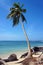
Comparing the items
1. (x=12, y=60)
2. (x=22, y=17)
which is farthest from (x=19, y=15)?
(x=12, y=60)

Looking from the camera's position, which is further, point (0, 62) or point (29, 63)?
point (0, 62)

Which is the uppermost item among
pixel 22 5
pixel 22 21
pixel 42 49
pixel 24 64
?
pixel 22 5

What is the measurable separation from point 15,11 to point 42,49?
1024 cm

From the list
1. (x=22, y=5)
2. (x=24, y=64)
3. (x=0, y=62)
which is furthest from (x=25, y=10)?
(x=24, y=64)

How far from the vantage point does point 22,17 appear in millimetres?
32062

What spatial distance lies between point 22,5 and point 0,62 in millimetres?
13047

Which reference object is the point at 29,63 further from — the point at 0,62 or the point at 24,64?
the point at 0,62

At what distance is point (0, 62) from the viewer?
70.5 ft

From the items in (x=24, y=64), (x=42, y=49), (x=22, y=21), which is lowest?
(x=24, y=64)

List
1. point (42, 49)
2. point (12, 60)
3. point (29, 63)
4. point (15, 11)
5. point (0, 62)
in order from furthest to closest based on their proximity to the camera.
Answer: point (42, 49) < point (15, 11) < point (12, 60) < point (0, 62) < point (29, 63)

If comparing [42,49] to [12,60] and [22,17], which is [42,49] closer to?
[22,17]

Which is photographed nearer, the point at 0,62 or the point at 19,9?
the point at 0,62

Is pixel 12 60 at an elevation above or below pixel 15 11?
below

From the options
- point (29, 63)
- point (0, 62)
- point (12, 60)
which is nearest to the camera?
point (29, 63)
